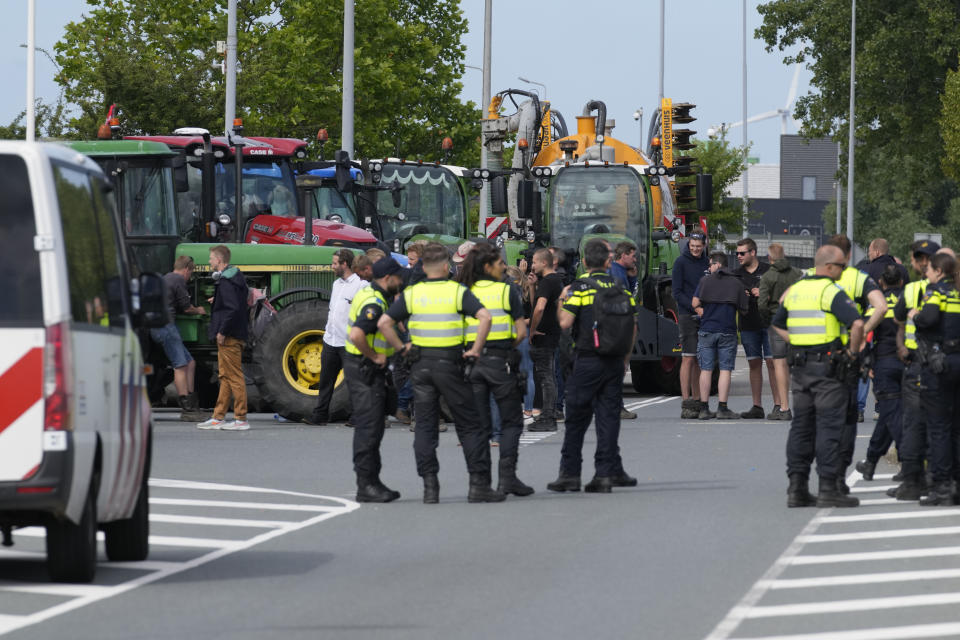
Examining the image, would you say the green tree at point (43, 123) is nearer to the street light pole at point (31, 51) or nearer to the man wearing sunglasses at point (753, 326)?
the street light pole at point (31, 51)

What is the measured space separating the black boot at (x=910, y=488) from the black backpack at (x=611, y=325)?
7.11 ft

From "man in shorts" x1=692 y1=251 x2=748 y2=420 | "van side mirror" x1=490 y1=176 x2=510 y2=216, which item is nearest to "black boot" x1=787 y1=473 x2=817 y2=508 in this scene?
"man in shorts" x1=692 y1=251 x2=748 y2=420

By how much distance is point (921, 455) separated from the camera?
14.4 m

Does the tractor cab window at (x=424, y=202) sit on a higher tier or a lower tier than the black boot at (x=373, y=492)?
higher

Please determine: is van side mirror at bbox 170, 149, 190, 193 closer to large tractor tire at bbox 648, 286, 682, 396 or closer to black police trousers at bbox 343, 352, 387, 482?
black police trousers at bbox 343, 352, 387, 482

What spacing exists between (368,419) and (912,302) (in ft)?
12.8

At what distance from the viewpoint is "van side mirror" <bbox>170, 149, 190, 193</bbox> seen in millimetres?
21203

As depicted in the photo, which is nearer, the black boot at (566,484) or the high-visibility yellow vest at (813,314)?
the high-visibility yellow vest at (813,314)

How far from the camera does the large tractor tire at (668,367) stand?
27047mm

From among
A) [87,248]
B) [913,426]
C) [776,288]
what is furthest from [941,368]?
→ [776,288]

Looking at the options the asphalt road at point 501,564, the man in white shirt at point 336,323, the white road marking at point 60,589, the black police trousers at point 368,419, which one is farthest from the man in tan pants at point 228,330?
the white road marking at point 60,589

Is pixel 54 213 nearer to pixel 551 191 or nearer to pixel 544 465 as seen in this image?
pixel 544 465

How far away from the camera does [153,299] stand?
10328 millimetres

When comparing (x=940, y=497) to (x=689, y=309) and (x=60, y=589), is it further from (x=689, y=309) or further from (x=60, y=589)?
(x=689, y=309)
